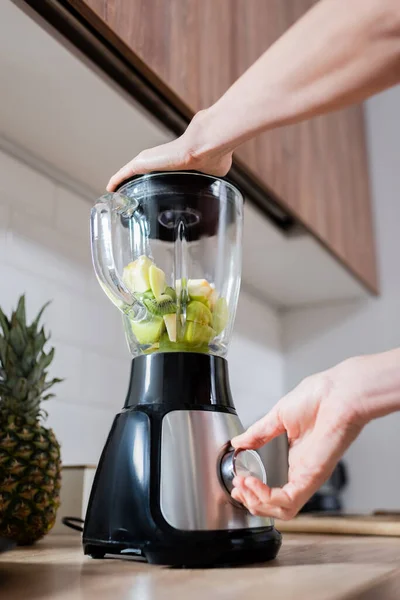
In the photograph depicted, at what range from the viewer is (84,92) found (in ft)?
2.73

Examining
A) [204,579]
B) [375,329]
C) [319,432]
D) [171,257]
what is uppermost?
[375,329]

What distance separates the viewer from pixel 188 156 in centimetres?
61

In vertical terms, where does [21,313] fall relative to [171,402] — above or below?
above

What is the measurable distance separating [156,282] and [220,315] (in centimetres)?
9

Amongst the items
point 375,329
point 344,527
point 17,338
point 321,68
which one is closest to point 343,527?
point 344,527

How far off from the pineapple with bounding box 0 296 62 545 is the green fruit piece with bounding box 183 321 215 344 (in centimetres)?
24

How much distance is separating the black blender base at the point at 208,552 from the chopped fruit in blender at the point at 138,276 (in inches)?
10.1

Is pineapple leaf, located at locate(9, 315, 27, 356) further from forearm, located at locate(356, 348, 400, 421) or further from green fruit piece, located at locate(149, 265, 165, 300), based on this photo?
forearm, located at locate(356, 348, 400, 421)

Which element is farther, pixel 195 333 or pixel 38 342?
pixel 38 342

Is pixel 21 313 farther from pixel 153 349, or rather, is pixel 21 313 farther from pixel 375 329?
pixel 375 329

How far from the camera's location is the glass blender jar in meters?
0.66

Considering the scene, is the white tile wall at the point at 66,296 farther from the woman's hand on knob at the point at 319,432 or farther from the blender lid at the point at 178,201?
the woman's hand on knob at the point at 319,432

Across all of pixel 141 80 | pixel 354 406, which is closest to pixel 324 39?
pixel 354 406

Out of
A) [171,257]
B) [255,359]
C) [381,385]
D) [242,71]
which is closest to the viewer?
[381,385]
